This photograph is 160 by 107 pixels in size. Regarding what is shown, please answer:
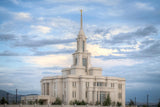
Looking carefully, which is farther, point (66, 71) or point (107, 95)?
point (66, 71)

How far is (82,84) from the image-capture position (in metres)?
89.8

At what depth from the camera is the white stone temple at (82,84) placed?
88.8 metres

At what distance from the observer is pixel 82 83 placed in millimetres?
89812

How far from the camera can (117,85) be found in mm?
95812

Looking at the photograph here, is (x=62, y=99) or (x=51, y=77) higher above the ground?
(x=51, y=77)

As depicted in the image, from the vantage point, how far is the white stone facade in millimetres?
88750

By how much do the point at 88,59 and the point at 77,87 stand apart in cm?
1071

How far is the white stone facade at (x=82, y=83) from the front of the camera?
8875 cm

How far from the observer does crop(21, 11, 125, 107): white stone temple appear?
88.8 metres

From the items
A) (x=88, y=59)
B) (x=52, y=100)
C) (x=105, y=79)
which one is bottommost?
(x=52, y=100)

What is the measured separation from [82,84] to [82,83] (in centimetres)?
28

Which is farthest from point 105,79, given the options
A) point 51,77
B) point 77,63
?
point 51,77

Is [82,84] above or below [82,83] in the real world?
below

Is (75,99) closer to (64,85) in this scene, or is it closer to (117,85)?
(64,85)
